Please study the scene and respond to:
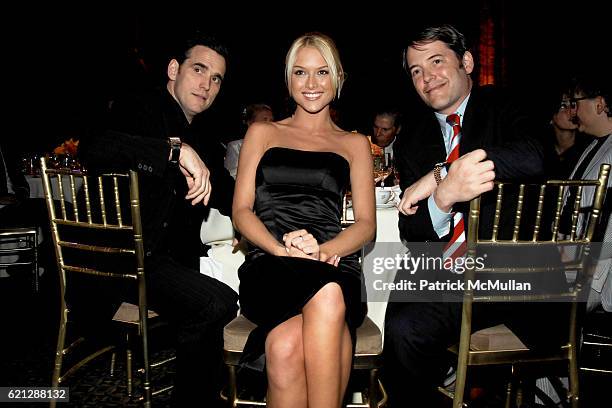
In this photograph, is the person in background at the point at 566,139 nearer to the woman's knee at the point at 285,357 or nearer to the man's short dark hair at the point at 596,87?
the man's short dark hair at the point at 596,87

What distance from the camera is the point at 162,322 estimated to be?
2.21 meters

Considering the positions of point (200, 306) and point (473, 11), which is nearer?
point (200, 306)

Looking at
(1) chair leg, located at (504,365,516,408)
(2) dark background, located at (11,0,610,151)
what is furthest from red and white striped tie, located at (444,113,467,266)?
(2) dark background, located at (11,0,610,151)

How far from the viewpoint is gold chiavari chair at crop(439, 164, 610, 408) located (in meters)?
1.65

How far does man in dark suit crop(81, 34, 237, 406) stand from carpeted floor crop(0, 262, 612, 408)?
0.60 meters

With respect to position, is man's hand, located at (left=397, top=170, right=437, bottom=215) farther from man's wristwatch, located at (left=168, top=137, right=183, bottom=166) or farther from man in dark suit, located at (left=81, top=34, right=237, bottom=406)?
man's wristwatch, located at (left=168, top=137, right=183, bottom=166)

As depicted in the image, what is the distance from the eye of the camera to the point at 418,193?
1898 millimetres

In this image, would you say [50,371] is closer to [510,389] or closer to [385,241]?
[385,241]

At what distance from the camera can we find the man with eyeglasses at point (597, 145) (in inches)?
85.6

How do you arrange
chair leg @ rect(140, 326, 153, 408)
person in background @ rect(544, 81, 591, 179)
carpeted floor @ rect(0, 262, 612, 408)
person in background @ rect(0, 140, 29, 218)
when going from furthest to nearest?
person in background @ rect(0, 140, 29, 218) < person in background @ rect(544, 81, 591, 179) < carpeted floor @ rect(0, 262, 612, 408) < chair leg @ rect(140, 326, 153, 408)

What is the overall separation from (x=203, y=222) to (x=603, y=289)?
1840 millimetres

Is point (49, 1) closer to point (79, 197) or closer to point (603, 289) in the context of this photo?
point (79, 197)

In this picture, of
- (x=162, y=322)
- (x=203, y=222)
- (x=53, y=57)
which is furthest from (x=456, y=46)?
(x=53, y=57)

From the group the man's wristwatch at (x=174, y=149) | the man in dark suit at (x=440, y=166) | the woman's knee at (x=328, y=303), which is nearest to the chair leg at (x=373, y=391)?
the man in dark suit at (x=440, y=166)
